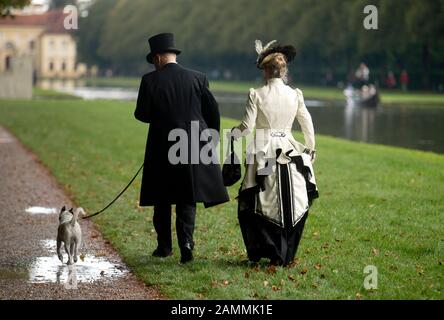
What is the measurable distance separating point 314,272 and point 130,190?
239 inches

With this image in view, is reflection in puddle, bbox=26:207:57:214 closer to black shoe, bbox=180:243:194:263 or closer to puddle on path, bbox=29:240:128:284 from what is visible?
puddle on path, bbox=29:240:128:284

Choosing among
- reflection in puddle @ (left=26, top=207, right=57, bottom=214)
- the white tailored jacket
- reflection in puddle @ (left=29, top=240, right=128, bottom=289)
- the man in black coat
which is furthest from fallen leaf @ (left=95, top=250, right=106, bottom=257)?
reflection in puddle @ (left=26, top=207, right=57, bottom=214)

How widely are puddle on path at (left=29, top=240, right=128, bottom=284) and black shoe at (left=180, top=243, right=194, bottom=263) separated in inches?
19.1

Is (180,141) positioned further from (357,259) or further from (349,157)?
(349,157)

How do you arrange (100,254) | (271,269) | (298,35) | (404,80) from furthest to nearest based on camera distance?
(298,35), (404,80), (100,254), (271,269)

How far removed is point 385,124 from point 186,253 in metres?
21.9

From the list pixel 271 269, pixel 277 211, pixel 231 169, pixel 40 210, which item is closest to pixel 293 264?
pixel 271 269

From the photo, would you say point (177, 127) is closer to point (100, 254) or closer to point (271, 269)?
point (271, 269)

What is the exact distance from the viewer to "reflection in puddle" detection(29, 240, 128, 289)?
289 inches

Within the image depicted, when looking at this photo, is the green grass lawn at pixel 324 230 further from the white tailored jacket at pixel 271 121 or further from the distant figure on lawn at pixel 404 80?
the distant figure on lawn at pixel 404 80

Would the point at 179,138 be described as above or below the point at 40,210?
above

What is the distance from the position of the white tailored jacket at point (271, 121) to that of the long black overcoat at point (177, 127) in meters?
0.40

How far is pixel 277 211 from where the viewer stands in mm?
7461

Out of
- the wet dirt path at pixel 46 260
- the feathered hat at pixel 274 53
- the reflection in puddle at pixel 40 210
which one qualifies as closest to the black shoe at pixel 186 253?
the wet dirt path at pixel 46 260
